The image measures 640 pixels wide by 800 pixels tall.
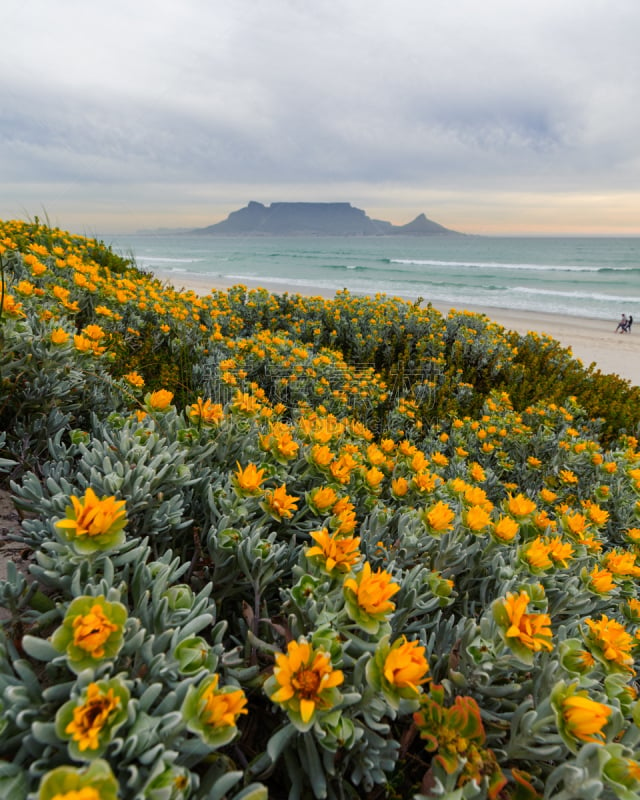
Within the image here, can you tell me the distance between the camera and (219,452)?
1.91 meters

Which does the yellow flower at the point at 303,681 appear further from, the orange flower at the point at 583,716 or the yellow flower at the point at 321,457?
the yellow flower at the point at 321,457

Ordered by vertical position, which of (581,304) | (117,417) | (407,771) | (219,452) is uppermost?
(581,304)

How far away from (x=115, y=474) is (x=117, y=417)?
1.79 ft

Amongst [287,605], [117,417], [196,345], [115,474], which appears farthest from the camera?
[196,345]

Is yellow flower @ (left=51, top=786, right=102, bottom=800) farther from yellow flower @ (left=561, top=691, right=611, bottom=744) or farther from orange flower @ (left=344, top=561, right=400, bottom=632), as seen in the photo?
yellow flower @ (left=561, top=691, right=611, bottom=744)

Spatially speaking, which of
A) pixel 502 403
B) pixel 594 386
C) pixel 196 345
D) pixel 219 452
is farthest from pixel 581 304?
pixel 219 452

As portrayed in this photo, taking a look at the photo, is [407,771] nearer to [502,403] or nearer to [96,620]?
[96,620]

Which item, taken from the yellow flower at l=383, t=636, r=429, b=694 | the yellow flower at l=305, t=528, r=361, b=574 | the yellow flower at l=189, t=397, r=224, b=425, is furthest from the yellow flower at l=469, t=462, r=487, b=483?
the yellow flower at l=383, t=636, r=429, b=694

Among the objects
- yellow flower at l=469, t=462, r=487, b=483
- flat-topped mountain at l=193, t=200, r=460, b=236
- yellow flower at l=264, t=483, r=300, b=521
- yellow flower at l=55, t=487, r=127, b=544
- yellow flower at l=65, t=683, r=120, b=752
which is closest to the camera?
yellow flower at l=65, t=683, r=120, b=752

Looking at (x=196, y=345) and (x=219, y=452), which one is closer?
(x=219, y=452)

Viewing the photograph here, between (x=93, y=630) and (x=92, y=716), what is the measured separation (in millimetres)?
139

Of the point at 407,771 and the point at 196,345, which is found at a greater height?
the point at 196,345

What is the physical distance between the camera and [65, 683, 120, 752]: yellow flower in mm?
757

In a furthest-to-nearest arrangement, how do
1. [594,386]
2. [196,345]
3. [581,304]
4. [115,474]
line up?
[581,304] < [594,386] < [196,345] < [115,474]
